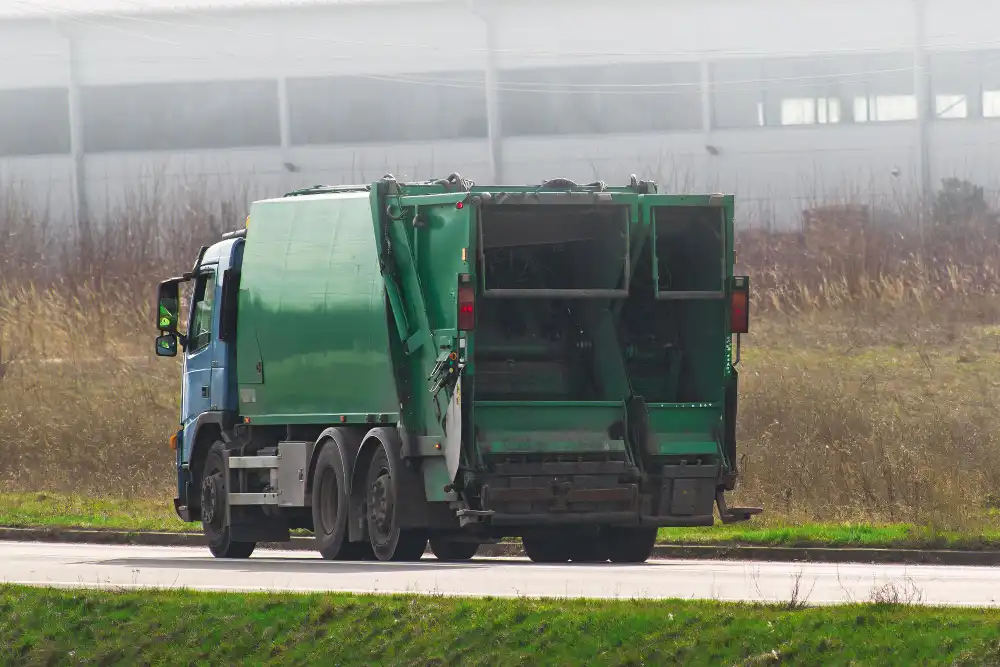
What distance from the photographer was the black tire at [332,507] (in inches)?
749

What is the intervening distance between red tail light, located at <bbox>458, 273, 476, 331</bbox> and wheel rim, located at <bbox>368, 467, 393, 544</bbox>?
1.65 metres

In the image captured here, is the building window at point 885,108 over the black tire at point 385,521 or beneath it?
over

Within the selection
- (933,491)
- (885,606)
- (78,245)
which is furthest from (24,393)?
(885,606)

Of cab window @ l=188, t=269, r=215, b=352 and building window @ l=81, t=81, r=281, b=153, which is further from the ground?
building window @ l=81, t=81, r=281, b=153

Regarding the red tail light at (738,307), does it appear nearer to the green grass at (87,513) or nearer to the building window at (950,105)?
the green grass at (87,513)

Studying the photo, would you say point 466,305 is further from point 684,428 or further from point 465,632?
point 465,632

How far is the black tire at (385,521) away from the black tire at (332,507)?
31 centimetres

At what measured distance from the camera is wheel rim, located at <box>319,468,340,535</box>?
19.3 m

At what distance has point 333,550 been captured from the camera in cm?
1928

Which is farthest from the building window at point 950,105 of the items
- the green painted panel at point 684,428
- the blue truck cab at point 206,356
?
the green painted panel at point 684,428

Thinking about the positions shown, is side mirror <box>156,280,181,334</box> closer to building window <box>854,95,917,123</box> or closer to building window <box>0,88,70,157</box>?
building window <box>854,95,917,123</box>

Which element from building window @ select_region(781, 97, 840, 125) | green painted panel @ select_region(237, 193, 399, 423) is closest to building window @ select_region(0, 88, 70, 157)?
building window @ select_region(781, 97, 840, 125)

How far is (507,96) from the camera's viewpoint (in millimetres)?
53969

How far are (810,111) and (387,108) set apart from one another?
1123cm
